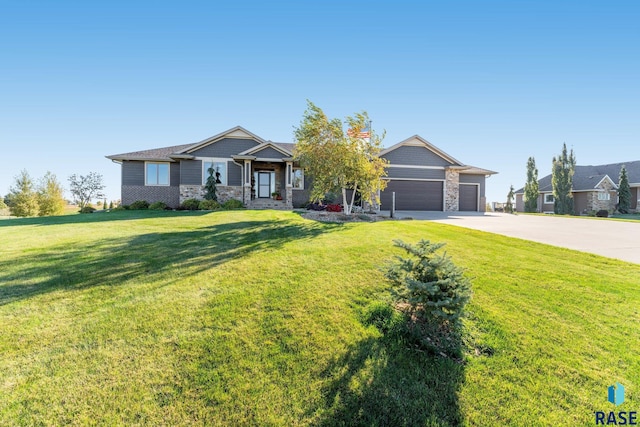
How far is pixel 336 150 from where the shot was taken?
12.5m

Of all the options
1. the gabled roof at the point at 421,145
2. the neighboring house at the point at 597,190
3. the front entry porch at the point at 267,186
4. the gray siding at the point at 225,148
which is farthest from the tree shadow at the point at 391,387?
the neighboring house at the point at 597,190

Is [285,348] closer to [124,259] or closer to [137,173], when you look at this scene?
[124,259]

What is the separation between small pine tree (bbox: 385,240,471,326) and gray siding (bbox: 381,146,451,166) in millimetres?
19421

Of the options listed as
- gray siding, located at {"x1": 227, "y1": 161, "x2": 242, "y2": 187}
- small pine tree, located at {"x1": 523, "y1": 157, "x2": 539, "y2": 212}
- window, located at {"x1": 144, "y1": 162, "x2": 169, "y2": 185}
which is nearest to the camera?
gray siding, located at {"x1": 227, "y1": 161, "x2": 242, "y2": 187}

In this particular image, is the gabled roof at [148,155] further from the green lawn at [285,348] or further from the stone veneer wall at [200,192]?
the green lawn at [285,348]

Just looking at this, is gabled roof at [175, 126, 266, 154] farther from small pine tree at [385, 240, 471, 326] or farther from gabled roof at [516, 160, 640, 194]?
gabled roof at [516, 160, 640, 194]

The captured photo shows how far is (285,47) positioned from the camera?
14.2m

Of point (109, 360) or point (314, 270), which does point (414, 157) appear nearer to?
point (314, 270)

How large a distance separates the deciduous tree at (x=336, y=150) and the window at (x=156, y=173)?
→ 12.2m

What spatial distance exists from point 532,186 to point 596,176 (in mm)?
6590

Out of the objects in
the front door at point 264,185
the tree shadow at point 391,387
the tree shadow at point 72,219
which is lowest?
the tree shadow at point 391,387

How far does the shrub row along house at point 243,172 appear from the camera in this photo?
18.9m

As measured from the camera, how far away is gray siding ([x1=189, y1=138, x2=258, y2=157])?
1933 cm

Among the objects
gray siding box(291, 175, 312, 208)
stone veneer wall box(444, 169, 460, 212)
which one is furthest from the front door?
stone veneer wall box(444, 169, 460, 212)
